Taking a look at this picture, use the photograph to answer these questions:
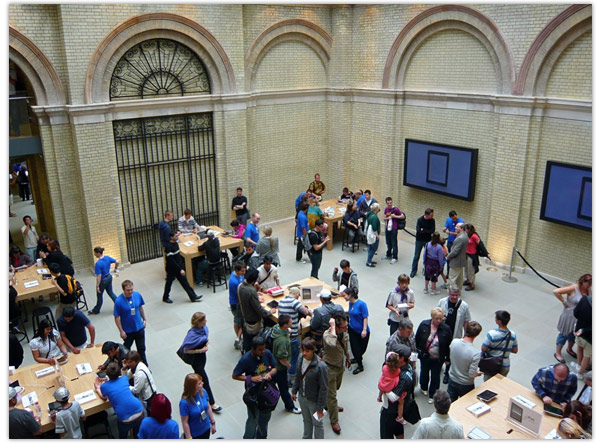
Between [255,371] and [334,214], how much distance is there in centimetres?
812

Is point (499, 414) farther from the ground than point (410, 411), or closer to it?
farther from the ground

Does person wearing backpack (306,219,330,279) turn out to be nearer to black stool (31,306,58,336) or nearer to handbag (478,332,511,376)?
handbag (478,332,511,376)

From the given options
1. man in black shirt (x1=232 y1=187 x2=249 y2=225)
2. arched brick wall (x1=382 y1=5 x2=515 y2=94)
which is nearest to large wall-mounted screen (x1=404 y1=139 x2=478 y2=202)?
arched brick wall (x1=382 y1=5 x2=515 y2=94)

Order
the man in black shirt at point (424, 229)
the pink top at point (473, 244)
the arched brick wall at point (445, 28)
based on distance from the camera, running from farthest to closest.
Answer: the man in black shirt at point (424, 229) → the arched brick wall at point (445, 28) → the pink top at point (473, 244)

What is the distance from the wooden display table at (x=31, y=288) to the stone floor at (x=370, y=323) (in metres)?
1.03

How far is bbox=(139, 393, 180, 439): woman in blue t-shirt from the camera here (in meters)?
4.87

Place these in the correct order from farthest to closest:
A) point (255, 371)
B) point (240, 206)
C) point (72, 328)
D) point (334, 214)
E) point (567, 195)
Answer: point (334, 214) < point (240, 206) < point (567, 195) < point (72, 328) < point (255, 371)

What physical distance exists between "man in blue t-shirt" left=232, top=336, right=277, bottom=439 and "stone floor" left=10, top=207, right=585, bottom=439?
84 centimetres

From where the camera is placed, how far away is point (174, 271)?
10.0 m

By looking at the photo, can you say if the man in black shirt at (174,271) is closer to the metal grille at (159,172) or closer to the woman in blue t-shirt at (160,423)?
the metal grille at (159,172)

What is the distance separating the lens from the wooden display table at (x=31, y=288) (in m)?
9.16

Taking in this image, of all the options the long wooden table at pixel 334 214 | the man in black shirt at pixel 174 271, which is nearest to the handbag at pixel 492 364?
the man in black shirt at pixel 174 271

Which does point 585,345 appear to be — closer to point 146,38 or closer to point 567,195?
point 567,195

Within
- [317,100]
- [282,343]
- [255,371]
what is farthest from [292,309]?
[317,100]
